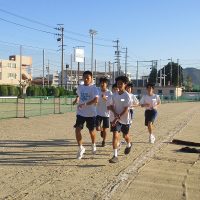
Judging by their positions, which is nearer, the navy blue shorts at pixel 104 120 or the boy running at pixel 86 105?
the boy running at pixel 86 105

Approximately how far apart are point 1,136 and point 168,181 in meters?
7.87

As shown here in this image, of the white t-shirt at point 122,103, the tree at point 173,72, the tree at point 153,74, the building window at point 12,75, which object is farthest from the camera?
the tree at point 153,74

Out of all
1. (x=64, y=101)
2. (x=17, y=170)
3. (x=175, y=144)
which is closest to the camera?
(x=17, y=170)

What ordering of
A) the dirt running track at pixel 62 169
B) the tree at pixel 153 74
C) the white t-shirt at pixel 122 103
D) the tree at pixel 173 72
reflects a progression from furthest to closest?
the tree at pixel 153 74 < the tree at pixel 173 72 < the white t-shirt at pixel 122 103 < the dirt running track at pixel 62 169

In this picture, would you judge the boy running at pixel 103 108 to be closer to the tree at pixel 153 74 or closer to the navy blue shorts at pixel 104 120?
the navy blue shorts at pixel 104 120

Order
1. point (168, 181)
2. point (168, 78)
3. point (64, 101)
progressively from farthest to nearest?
point (168, 78)
point (64, 101)
point (168, 181)

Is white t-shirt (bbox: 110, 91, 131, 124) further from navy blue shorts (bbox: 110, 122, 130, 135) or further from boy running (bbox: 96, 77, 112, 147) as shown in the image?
boy running (bbox: 96, 77, 112, 147)

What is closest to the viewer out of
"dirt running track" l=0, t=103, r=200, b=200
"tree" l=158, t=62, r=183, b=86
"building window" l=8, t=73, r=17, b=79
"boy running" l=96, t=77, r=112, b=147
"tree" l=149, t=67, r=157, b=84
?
"dirt running track" l=0, t=103, r=200, b=200

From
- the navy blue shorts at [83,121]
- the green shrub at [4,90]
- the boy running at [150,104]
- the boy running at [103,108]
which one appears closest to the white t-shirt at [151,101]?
the boy running at [150,104]

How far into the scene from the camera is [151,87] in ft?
42.8

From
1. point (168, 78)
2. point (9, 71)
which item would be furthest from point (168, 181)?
point (168, 78)

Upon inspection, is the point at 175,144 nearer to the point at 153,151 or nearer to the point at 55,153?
the point at 153,151

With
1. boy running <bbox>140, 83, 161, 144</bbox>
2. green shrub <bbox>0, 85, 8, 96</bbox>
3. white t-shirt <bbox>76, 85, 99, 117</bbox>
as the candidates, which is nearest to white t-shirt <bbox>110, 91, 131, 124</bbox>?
white t-shirt <bbox>76, 85, 99, 117</bbox>

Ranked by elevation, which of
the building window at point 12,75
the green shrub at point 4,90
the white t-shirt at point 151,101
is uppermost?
the building window at point 12,75
